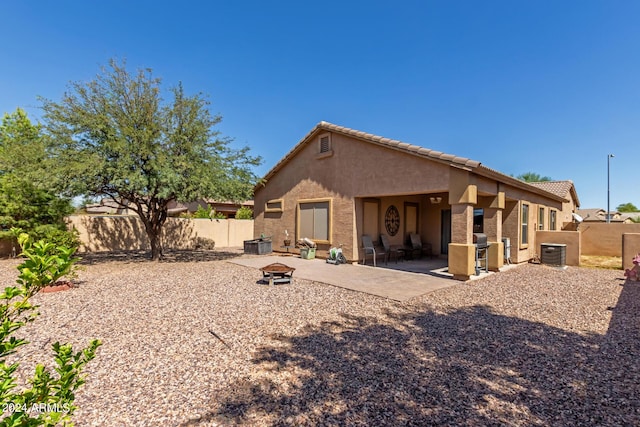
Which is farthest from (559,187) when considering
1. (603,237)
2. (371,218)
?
(371,218)

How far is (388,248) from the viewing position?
12227mm

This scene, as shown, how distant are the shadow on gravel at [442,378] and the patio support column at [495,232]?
518cm

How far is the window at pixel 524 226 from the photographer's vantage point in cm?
1206

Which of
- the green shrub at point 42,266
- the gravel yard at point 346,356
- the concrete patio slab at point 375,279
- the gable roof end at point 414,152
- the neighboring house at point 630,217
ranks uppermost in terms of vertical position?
the gable roof end at point 414,152

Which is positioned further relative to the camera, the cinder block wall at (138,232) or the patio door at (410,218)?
the cinder block wall at (138,232)

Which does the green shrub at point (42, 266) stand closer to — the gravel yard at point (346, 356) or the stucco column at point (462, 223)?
the gravel yard at point (346, 356)

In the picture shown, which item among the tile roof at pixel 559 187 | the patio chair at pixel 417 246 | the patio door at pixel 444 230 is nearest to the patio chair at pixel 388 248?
the patio chair at pixel 417 246

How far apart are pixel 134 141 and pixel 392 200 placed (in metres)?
10.1

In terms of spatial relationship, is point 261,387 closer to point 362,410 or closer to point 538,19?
point 362,410

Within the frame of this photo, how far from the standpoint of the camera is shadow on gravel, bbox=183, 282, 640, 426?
282 centimetres

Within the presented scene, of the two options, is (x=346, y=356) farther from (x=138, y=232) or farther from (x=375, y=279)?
(x=138, y=232)

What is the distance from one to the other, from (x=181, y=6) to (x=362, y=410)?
13680mm

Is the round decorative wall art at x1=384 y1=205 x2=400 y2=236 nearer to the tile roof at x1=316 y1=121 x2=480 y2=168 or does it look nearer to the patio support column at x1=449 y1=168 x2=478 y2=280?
the tile roof at x1=316 y1=121 x2=480 y2=168

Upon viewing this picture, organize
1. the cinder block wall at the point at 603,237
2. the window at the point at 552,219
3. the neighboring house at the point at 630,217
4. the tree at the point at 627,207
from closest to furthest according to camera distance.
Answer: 1. the window at the point at 552,219
2. the cinder block wall at the point at 603,237
3. the neighboring house at the point at 630,217
4. the tree at the point at 627,207
